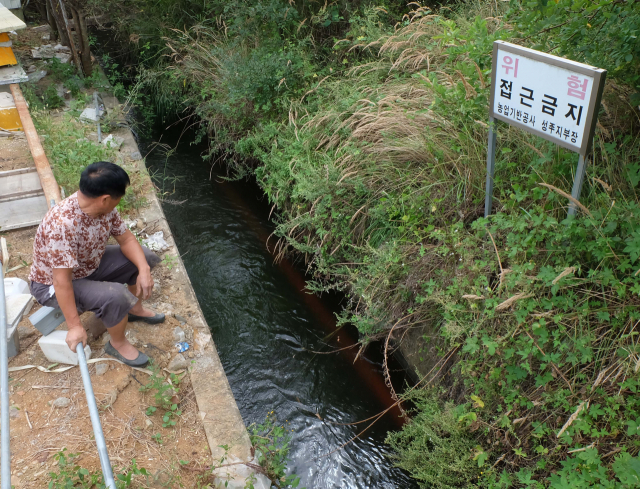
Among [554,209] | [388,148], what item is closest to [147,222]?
[388,148]

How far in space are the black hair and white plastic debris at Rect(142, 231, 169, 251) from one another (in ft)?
5.60

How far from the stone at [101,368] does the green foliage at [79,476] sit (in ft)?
2.07

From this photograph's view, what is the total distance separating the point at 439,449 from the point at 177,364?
6.14ft

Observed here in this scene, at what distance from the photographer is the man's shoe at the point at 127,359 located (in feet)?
11.0

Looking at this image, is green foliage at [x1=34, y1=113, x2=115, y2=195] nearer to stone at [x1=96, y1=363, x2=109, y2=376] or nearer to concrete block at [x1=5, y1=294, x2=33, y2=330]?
concrete block at [x1=5, y1=294, x2=33, y2=330]

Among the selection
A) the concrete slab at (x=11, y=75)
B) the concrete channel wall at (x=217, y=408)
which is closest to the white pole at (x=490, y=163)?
the concrete channel wall at (x=217, y=408)

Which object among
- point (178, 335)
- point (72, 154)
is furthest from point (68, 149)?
point (178, 335)

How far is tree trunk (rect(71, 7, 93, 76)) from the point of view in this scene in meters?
8.01

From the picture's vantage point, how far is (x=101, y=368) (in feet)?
10.9

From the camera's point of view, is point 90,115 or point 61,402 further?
point 90,115

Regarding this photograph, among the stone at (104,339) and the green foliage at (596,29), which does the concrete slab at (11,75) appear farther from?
the green foliage at (596,29)

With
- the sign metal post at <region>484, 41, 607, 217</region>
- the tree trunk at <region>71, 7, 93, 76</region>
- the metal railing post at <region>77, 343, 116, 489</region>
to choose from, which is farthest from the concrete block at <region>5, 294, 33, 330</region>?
the tree trunk at <region>71, 7, 93, 76</region>

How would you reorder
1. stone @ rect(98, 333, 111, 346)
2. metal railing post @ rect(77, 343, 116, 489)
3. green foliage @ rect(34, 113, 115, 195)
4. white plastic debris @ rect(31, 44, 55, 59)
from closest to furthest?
metal railing post @ rect(77, 343, 116, 489) < stone @ rect(98, 333, 111, 346) < green foliage @ rect(34, 113, 115, 195) < white plastic debris @ rect(31, 44, 55, 59)

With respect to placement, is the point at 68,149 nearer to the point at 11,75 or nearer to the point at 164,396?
the point at 11,75
